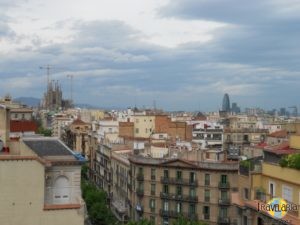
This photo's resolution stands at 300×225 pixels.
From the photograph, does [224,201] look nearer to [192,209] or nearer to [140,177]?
[192,209]

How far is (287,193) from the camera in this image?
3312 centimetres

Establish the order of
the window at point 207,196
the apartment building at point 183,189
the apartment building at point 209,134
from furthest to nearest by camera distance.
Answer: the apartment building at point 209,134 → the window at point 207,196 → the apartment building at point 183,189

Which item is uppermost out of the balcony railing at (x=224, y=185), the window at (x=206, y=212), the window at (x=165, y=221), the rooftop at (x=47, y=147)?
the rooftop at (x=47, y=147)

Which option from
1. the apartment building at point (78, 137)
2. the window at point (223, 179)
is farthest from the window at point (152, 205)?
the apartment building at point (78, 137)

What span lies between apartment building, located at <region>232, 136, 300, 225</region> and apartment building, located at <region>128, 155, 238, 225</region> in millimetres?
27475

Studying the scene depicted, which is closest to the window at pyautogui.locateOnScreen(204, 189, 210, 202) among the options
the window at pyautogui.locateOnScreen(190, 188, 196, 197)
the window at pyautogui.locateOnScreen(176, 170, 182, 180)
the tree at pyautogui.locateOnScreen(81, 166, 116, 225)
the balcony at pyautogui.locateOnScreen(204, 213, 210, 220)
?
the window at pyautogui.locateOnScreen(190, 188, 196, 197)

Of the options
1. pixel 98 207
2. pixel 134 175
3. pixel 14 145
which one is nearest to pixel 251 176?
pixel 14 145

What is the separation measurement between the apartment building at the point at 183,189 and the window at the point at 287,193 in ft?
105

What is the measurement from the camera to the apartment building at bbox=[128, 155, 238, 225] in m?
66.6

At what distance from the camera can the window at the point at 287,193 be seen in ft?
107

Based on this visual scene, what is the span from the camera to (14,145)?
30.5 m

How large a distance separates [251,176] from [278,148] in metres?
2.88

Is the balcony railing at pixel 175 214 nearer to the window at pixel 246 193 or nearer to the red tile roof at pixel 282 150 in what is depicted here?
the window at pixel 246 193

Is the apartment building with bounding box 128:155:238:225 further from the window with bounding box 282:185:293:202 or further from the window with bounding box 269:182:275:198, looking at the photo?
the window with bounding box 282:185:293:202
